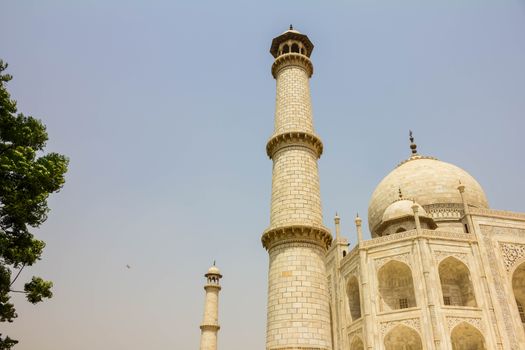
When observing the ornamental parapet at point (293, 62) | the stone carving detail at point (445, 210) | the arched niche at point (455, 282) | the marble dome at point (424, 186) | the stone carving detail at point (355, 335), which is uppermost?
the marble dome at point (424, 186)

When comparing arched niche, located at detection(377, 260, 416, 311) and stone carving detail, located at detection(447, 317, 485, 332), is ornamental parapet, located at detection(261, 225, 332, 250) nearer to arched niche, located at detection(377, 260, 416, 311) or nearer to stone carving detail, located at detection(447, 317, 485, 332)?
stone carving detail, located at detection(447, 317, 485, 332)

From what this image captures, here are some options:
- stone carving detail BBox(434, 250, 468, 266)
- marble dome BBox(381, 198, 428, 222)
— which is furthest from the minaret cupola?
marble dome BBox(381, 198, 428, 222)

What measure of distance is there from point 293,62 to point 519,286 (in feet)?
70.3

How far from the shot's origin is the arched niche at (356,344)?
24586 millimetres

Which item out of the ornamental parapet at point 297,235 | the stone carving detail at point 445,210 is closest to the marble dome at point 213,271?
the stone carving detail at point 445,210

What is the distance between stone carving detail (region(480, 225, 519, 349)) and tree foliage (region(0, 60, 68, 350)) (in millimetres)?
23072

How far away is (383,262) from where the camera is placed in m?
25.3

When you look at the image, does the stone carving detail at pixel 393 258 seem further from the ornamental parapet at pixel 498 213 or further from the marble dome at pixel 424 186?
the marble dome at pixel 424 186

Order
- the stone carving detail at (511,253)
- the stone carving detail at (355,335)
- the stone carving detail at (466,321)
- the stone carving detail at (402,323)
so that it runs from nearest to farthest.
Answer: the stone carving detail at (466,321) → the stone carving detail at (402,323) → the stone carving detail at (355,335) → the stone carving detail at (511,253)

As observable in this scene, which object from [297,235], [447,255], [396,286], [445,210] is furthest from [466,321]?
[297,235]

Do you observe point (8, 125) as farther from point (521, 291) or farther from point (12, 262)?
point (521, 291)

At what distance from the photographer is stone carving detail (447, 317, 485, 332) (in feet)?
73.8

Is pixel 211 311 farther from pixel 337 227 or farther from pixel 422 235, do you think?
pixel 422 235

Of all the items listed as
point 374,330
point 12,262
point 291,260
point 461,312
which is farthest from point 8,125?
point 461,312
